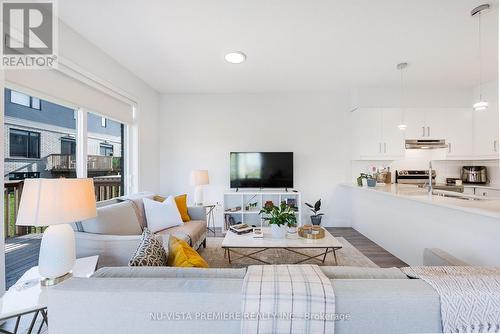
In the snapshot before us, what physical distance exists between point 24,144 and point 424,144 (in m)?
5.49

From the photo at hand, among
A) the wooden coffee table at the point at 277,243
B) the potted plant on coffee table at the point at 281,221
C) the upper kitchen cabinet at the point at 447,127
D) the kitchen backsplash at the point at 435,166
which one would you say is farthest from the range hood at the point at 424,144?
the potted plant on coffee table at the point at 281,221

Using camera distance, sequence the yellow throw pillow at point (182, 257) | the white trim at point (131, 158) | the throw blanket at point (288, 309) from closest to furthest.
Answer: the throw blanket at point (288, 309) → the yellow throw pillow at point (182, 257) → the white trim at point (131, 158)

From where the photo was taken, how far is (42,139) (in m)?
2.23

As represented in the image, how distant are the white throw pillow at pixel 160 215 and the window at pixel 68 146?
94cm

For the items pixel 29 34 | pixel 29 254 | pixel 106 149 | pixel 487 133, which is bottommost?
pixel 29 254

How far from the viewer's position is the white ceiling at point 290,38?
6.56ft

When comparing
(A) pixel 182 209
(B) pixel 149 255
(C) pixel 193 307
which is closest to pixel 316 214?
(A) pixel 182 209

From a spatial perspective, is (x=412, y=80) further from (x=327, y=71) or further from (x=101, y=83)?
(x=101, y=83)

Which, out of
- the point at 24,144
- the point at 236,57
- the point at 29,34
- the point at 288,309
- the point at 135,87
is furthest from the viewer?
the point at 135,87

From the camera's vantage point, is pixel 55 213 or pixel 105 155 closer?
pixel 55 213

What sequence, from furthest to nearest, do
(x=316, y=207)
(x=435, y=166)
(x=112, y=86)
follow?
1. (x=435, y=166)
2. (x=316, y=207)
3. (x=112, y=86)

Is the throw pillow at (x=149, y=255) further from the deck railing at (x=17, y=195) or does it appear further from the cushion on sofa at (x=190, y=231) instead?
the deck railing at (x=17, y=195)

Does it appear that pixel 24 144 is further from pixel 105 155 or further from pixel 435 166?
pixel 435 166

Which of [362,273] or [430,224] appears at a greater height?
[362,273]
